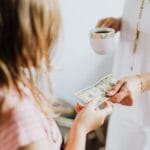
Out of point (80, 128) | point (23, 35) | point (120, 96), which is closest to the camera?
point (23, 35)

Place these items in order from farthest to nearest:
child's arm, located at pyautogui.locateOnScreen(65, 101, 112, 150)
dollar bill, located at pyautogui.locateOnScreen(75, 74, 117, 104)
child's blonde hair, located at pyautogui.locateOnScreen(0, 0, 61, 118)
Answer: dollar bill, located at pyautogui.locateOnScreen(75, 74, 117, 104), child's arm, located at pyautogui.locateOnScreen(65, 101, 112, 150), child's blonde hair, located at pyautogui.locateOnScreen(0, 0, 61, 118)

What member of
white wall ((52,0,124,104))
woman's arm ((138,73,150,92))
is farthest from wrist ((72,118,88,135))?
white wall ((52,0,124,104))

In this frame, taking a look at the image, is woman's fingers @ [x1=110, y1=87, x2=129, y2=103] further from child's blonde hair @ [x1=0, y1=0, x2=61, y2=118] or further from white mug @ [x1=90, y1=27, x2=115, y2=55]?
child's blonde hair @ [x1=0, y1=0, x2=61, y2=118]

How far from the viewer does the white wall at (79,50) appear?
1.63m

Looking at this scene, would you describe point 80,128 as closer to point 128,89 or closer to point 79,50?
point 128,89

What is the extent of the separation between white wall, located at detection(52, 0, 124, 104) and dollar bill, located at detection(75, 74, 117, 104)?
49cm

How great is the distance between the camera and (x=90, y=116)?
0.87 metres

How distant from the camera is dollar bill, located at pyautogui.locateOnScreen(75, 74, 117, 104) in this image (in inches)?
39.5

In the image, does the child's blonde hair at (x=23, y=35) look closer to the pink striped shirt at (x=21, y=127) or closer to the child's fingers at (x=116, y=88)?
the pink striped shirt at (x=21, y=127)

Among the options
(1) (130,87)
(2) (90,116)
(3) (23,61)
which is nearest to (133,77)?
(1) (130,87)

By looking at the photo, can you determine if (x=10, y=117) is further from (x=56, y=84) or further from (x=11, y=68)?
(x=56, y=84)

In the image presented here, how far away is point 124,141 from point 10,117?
681mm

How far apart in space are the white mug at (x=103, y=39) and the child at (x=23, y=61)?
452mm

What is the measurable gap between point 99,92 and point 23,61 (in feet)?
1.55
